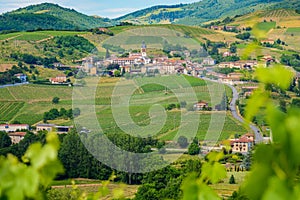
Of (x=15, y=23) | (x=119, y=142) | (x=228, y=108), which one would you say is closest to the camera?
(x=119, y=142)

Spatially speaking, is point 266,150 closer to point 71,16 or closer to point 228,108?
point 228,108

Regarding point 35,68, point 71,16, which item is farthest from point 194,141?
point 71,16

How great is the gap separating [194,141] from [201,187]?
62.4 feet

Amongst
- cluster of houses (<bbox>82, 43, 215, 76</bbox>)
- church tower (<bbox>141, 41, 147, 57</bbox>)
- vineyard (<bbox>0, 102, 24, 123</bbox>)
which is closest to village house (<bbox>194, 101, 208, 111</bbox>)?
cluster of houses (<bbox>82, 43, 215, 76</bbox>)

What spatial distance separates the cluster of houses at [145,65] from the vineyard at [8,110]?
28.4 ft

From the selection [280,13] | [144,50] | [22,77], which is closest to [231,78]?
[144,50]

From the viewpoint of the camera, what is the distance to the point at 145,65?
1368 inches

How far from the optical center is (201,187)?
1.61 ft

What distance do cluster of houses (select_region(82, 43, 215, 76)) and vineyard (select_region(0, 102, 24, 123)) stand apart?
866 cm

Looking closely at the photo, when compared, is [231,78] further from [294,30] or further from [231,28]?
[231,28]

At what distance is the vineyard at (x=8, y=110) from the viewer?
24.2 metres

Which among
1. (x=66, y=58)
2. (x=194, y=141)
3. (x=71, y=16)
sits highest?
(x=71, y=16)

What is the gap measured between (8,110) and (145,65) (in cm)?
1220

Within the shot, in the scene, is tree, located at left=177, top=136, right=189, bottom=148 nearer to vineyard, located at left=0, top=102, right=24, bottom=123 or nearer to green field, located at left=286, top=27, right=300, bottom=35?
vineyard, located at left=0, top=102, right=24, bottom=123
